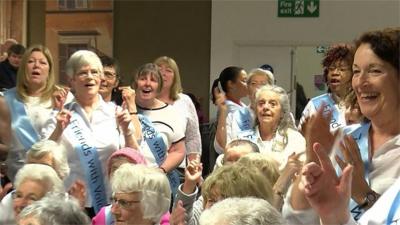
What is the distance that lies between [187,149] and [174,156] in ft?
1.55

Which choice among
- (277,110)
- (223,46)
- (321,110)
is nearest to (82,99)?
(277,110)

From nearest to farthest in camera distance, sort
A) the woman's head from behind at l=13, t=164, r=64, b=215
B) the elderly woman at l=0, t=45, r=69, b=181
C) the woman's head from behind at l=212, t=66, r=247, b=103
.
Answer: the woman's head from behind at l=13, t=164, r=64, b=215 → the elderly woman at l=0, t=45, r=69, b=181 → the woman's head from behind at l=212, t=66, r=247, b=103

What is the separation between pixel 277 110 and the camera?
345cm

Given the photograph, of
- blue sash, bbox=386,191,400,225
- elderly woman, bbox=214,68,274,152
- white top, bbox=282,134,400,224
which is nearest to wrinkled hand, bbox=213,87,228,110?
elderly woman, bbox=214,68,274,152

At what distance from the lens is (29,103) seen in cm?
329

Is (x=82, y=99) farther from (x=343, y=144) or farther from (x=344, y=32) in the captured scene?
(x=344, y=32)

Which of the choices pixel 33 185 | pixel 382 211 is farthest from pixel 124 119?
pixel 382 211

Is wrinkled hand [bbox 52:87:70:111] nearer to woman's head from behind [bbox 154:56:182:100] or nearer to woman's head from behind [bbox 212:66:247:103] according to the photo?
woman's head from behind [bbox 154:56:182:100]

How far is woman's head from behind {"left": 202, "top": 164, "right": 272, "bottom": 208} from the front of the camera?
2111mm

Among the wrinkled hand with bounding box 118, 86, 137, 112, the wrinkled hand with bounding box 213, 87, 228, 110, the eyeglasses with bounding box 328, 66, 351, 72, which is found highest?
the eyeglasses with bounding box 328, 66, 351, 72

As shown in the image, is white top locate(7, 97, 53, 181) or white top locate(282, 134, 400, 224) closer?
white top locate(282, 134, 400, 224)

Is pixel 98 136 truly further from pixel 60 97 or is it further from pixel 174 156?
pixel 174 156

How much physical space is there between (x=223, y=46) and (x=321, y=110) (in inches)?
230

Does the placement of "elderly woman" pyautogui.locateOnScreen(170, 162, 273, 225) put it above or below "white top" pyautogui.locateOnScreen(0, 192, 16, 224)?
above
